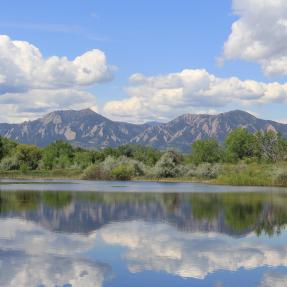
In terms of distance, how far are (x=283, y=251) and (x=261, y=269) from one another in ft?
19.3

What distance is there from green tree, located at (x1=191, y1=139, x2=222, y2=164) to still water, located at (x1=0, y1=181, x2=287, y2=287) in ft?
408

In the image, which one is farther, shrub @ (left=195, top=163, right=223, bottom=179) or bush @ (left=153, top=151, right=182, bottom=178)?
bush @ (left=153, top=151, right=182, bottom=178)

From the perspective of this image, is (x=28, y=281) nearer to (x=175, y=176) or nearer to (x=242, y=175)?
(x=242, y=175)

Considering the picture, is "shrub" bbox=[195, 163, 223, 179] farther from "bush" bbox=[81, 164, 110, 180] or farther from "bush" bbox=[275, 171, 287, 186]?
"bush" bbox=[275, 171, 287, 186]

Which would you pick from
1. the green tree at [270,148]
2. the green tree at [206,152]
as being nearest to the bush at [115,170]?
the green tree at [206,152]

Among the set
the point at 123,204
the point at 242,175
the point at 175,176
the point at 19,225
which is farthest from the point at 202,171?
the point at 19,225

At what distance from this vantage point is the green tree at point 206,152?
18200cm

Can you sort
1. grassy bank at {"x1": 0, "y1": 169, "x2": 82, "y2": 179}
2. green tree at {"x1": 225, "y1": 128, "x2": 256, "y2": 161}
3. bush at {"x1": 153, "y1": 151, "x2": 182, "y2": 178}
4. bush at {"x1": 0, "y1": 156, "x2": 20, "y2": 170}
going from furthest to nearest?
green tree at {"x1": 225, "y1": 128, "x2": 256, "y2": 161} < bush at {"x1": 0, "y1": 156, "x2": 20, "y2": 170} < grassy bank at {"x1": 0, "y1": 169, "x2": 82, "y2": 179} < bush at {"x1": 153, "y1": 151, "x2": 182, "y2": 178}

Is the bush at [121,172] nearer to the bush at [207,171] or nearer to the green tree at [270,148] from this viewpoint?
the bush at [207,171]

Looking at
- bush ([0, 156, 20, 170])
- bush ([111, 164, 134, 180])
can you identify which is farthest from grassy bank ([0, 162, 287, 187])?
bush ([0, 156, 20, 170])

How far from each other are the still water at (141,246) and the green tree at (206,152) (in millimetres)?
124282

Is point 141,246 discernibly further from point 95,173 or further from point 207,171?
point 95,173

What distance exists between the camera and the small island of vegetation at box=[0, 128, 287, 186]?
406 ft

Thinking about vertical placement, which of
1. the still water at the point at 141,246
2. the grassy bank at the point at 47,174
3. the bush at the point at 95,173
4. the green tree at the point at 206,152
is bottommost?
the grassy bank at the point at 47,174
